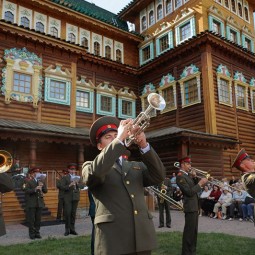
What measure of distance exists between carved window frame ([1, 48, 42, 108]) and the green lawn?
10037 mm

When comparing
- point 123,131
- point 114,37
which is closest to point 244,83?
point 114,37

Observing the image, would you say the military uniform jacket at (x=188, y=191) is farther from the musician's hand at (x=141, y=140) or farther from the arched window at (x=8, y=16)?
the arched window at (x=8, y=16)

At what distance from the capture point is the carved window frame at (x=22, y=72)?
15.9 m

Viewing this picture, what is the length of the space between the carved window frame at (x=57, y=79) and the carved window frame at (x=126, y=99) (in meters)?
4.24

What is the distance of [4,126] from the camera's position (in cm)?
1308

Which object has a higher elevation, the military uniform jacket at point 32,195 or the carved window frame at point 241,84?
the carved window frame at point 241,84

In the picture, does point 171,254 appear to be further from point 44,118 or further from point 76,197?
point 44,118

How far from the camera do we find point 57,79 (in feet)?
58.7

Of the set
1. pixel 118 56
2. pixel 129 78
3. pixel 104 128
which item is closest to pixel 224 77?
pixel 129 78

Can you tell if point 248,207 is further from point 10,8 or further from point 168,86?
point 10,8

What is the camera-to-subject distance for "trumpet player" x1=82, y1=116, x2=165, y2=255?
248 centimetres

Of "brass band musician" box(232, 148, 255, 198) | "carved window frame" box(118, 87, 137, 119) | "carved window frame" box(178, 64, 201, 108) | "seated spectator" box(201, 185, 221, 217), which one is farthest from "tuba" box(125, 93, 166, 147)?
"carved window frame" box(118, 87, 137, 119)

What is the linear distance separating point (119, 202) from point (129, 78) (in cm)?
1992

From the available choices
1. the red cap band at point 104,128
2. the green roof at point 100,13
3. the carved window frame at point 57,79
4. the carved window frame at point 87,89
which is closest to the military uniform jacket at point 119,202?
the red cap band at point 104,128
